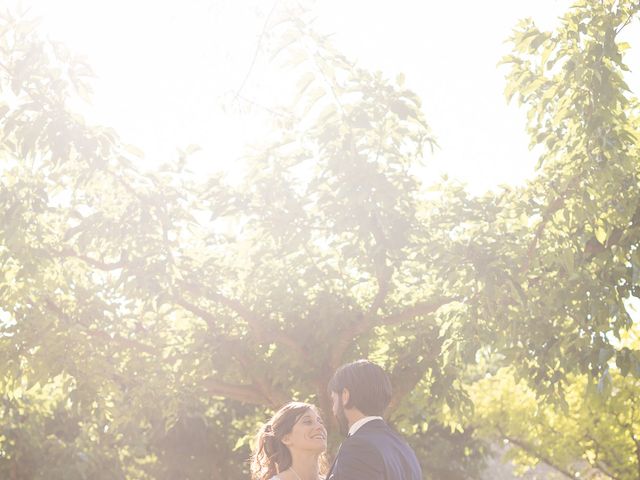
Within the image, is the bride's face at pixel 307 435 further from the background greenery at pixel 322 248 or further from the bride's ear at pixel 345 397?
the background greenery at pixel 322 248

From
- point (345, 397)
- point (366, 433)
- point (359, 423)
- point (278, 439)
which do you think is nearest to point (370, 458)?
point (366, 433)

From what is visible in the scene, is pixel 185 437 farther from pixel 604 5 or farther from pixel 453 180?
pixel 604 5

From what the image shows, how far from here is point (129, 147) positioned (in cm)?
935

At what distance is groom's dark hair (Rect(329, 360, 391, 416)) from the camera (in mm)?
4570

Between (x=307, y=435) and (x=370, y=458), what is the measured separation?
1.67m

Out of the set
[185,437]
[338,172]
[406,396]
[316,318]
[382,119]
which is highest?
[382,119]

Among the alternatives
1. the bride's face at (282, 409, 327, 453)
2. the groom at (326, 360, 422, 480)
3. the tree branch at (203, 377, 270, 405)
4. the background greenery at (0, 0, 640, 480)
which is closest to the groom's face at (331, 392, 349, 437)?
the groom at (326, 360, 422, 480)

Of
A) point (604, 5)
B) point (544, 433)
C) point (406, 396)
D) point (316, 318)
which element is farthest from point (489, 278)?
point (544, 433)

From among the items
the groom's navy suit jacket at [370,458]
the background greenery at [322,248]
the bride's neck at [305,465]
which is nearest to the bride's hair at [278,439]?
the bride's neck at [305,465]

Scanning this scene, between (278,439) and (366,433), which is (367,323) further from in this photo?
(366,433)

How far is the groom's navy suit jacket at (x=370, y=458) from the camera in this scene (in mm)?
4254

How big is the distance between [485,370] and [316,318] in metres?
19.4

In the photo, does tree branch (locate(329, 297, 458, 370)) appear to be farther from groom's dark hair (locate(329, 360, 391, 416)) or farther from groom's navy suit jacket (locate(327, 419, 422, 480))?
groom's navy suit jacket (locate(327, 419, 422, 480))

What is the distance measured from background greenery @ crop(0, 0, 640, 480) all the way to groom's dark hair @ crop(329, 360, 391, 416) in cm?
369
